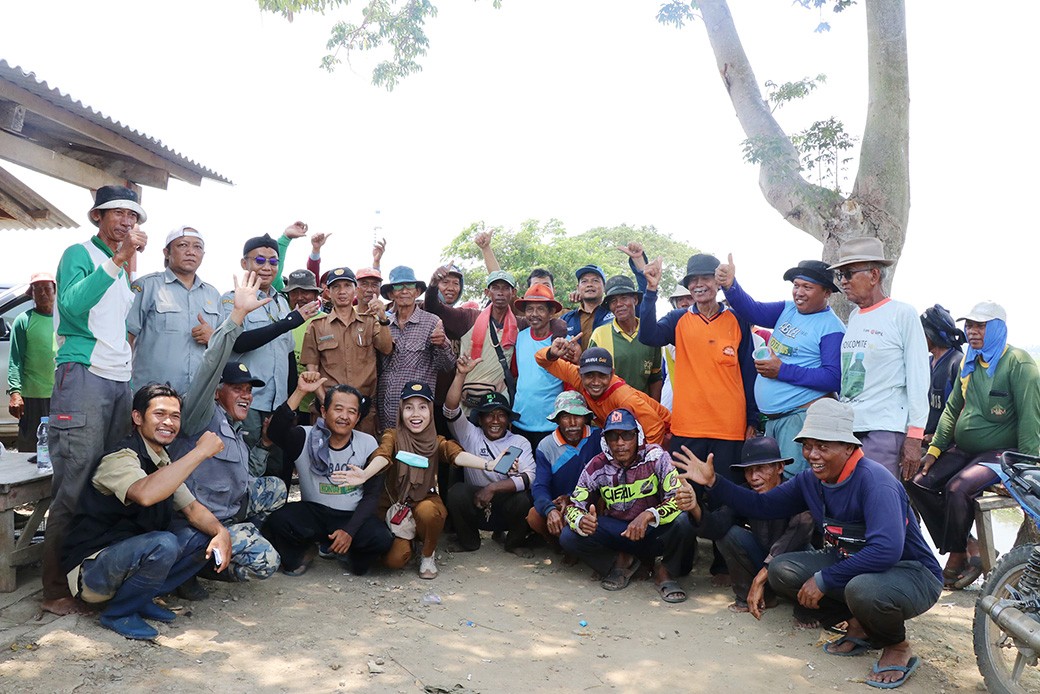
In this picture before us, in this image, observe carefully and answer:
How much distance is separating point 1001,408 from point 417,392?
4319mm

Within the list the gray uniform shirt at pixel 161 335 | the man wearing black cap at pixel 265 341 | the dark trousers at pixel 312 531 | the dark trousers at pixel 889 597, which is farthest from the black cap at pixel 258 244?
the dark trousers at pixel 889 597

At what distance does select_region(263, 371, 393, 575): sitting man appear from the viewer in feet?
17.4

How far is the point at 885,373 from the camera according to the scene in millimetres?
4777

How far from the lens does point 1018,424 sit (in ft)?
18.7

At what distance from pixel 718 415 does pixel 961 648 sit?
6.42ft

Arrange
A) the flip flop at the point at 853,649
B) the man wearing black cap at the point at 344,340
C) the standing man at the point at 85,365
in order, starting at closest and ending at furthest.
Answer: the standing man at the point at 85,365, the flip flop at the point at 853,649, the man wearing black cap at the point at 344,340

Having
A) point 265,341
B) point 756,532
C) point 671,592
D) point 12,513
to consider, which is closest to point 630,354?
point 756,532

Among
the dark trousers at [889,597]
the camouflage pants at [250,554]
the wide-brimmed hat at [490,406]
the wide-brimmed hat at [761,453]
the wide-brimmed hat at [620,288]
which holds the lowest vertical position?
the camouflage pants at [250,554]

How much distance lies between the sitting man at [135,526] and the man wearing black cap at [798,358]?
3487 mm

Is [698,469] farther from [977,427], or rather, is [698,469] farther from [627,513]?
[977,427]

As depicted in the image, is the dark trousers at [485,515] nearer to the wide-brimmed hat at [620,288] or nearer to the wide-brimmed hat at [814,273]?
the wide-brimmed hat at [620,288]

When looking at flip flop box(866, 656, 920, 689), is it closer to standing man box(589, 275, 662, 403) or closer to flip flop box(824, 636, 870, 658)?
flip flop box(824, 636, 870, 658)

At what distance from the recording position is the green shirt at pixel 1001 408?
561 centimetres

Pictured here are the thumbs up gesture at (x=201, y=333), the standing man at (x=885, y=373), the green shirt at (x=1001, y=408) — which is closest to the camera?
the standing man at (x=885, y=373)
